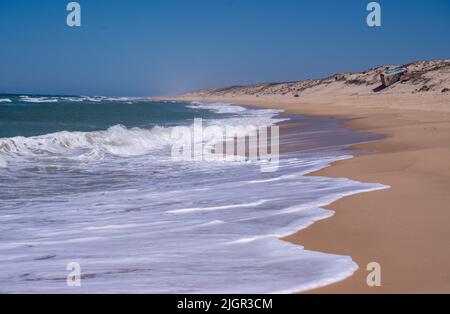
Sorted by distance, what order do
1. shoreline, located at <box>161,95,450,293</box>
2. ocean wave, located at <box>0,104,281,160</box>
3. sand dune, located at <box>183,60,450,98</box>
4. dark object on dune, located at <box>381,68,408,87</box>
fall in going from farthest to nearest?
dark object on dune, located at <box>381,68,408,87</box>, sand dune, located at <box>183,60,450,98</box>, ocean wave, located at <box>0,104,281,160</box>, shoreline, located at <box>161,95,450,293</box>

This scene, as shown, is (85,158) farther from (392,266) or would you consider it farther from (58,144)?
(392,266)

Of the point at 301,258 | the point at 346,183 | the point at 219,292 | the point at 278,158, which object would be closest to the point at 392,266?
the point at 301,258

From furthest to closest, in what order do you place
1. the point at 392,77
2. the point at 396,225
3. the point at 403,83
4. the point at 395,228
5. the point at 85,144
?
the point at 392,77
the point at 403,83
the point at 85,144
the point at 396,225
the point at 395,228

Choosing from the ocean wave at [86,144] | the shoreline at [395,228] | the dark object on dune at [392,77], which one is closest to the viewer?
the shoreline at [395,228]

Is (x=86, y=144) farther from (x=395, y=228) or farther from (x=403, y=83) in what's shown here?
(x=403, y=83)

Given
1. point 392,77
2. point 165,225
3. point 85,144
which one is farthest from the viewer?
point 392,77

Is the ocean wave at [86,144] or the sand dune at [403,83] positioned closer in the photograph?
the ocean wave at [86,144]

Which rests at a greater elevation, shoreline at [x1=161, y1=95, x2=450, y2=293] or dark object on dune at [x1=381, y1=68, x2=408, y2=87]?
dark object on dune at [x1=381, y1=68, x2=408, y2=87]

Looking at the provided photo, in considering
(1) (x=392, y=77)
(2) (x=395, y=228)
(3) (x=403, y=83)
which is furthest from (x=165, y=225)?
(1) (x=392, y=77)

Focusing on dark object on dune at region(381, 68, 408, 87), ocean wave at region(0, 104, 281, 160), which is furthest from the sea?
dark object on dune at region(381, 68, 408, 87)

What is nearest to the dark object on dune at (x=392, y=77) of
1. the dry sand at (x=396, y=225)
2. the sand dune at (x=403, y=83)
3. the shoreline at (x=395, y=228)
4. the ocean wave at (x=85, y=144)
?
the sand dune at (x=403, y=83)

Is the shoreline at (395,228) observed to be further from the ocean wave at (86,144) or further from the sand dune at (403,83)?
the sand dune at (403,83)

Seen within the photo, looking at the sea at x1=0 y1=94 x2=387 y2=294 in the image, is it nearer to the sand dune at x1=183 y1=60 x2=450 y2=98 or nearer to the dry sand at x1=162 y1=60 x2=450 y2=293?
the dry sand at x1=162 y1=60 x2=450 y2=293

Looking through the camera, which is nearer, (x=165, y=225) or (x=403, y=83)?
(x=165, y=225)
